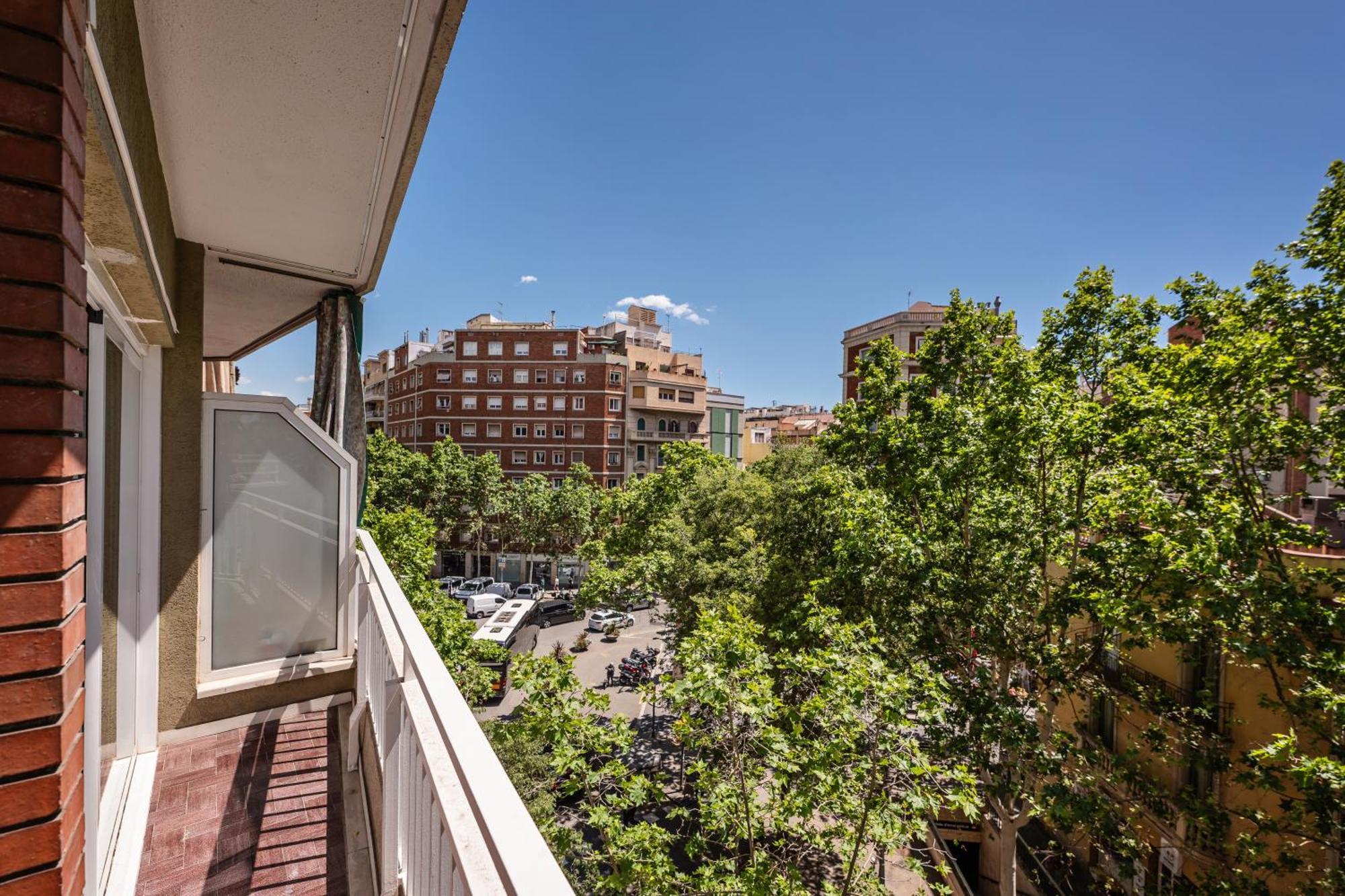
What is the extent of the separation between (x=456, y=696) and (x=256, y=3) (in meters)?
2.07

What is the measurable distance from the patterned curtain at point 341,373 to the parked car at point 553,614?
20263 millimetres

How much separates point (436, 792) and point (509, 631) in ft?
62.3

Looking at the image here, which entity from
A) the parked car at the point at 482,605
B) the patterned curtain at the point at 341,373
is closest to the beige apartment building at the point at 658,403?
the parked car at the point at 482,605

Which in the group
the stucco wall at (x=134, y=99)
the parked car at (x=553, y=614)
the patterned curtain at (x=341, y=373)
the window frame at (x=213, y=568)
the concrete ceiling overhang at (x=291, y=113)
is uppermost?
the concrete ceiling overhang at (x=291, y=113)

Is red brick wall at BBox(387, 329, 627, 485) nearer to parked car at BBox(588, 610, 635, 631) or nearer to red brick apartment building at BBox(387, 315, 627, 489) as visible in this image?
red brick apartment building at BBox(387, 315, 627, 489)

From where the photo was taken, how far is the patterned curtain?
4.53 metres

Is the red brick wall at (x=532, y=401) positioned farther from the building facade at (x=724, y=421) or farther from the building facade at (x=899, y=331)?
the building facade at (x=899, y=331)

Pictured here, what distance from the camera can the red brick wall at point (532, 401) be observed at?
111ft

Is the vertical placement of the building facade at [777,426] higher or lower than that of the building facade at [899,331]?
lower

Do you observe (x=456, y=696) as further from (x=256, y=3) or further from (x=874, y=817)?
(x=874, y=817)

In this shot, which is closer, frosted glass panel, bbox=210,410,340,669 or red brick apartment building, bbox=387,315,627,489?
frosted glass panel, bbox=210,410,340,669

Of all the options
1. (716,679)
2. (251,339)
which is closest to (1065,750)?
(716,679)

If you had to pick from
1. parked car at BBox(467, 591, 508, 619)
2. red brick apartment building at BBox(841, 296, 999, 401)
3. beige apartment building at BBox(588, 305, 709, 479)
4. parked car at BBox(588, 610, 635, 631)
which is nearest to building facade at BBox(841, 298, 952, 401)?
red brick apartment building at BBox(841, 296, 999, 401)

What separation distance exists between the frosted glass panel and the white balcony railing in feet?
5.79
